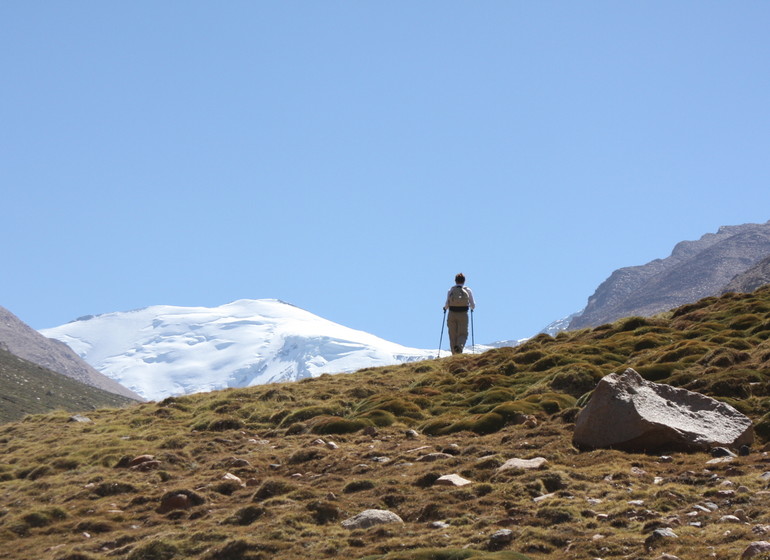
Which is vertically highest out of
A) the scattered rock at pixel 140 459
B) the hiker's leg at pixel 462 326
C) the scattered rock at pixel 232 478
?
the hiker's leg at pixel 462 326

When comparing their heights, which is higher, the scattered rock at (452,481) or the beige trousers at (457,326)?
the beige trousers at (457,326)

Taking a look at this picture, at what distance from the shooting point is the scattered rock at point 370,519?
53.8 feet

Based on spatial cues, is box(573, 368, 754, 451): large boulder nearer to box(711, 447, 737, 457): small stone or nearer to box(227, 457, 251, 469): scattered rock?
box(711, 447, 737, 457): small stone

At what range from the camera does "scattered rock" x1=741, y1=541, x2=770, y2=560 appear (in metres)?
11.9

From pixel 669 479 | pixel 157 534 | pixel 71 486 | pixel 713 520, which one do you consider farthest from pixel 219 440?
pixel 713 520

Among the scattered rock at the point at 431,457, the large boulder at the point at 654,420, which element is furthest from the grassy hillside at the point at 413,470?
the large boulder at the point at 654,420

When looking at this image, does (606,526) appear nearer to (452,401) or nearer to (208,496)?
(208,496)

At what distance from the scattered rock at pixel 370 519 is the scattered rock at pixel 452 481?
1773mm

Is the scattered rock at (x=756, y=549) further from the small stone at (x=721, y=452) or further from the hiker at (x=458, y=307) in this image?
the hiker at (x=458, y=307)

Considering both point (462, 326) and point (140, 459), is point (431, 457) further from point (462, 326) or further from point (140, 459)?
point (462, 326)

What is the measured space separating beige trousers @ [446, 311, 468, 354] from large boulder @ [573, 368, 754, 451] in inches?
736

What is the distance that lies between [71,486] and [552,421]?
11.4 metres

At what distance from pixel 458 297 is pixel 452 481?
21036mm

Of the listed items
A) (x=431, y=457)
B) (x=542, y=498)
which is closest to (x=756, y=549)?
(x=542, y=498)
